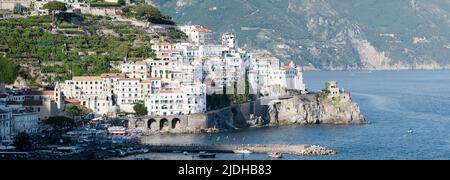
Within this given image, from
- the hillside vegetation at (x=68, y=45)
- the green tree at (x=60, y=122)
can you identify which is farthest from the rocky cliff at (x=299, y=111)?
the green tree at (x=60, y=122)

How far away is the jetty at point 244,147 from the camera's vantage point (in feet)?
154

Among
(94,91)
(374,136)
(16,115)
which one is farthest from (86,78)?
(374,136)

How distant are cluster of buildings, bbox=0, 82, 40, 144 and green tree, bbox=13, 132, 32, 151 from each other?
62cm

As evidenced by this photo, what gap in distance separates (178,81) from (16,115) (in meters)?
13.9

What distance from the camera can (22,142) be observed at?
44.7 m

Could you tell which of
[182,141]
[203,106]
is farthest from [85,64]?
[182,141]

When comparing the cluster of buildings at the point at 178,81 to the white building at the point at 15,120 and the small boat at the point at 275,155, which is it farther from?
the small boat at the point at 275,155

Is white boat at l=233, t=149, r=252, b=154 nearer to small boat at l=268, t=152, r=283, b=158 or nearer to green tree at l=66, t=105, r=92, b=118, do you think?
Answer: small boat at l=268, t=152, r=283, b=158

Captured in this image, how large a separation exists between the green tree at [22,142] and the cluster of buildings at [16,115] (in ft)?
2.03

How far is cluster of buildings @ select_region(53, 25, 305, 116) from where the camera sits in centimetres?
5797

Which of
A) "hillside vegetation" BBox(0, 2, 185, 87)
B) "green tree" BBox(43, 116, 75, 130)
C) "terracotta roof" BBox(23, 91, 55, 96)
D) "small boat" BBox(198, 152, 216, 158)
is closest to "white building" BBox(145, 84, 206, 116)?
"hillside vegetation" BBox(0, 2, 185, 87)

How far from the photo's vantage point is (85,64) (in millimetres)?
62656

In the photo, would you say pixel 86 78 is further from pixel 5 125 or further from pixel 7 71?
pixel 5 125
